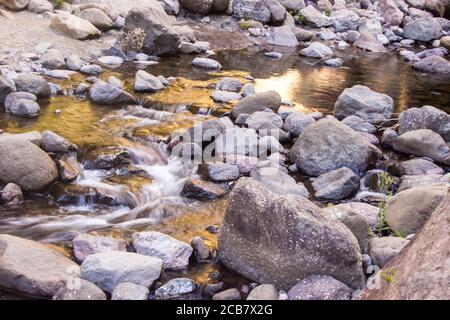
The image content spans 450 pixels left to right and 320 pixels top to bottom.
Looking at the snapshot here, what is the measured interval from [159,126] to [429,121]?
393 cm

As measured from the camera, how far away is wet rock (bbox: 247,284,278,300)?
3840mm

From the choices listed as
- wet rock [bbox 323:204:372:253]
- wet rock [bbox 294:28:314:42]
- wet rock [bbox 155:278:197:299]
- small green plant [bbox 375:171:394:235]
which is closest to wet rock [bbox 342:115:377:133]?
small green plant [bbox 375:171:394:235]

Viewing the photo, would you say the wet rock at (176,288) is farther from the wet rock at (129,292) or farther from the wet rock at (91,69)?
the wet rock at (91,69)

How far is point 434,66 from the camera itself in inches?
533

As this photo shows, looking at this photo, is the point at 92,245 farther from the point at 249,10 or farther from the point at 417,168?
the point at 249,10

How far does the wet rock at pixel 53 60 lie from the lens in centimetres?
1013

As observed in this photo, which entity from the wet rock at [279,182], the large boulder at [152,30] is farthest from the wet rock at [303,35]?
the wet rock at [279,182]

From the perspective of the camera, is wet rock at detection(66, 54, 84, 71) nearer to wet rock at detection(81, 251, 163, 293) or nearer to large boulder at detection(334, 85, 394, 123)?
large boulder at detection(334, 85, 394, 123)

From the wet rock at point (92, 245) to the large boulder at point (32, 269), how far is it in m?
0.25

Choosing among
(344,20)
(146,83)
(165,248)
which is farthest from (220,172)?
(344,20)

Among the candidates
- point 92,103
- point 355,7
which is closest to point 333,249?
point 92,103
